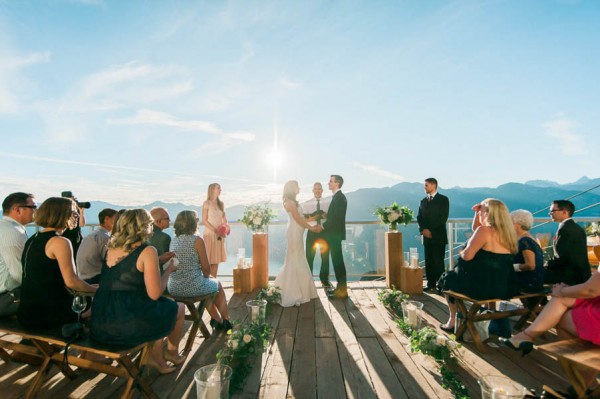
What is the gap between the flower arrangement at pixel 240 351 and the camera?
2.58m

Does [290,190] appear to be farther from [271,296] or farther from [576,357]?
[576,357]

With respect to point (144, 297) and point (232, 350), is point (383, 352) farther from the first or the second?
point (144, 297)

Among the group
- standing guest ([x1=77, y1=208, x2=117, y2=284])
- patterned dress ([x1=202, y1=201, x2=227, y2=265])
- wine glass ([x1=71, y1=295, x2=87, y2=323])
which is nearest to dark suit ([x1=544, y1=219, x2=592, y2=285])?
patterned dress ([x1=202, y1=201, x2=227, y2=265])

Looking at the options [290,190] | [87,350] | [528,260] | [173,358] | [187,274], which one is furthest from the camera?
[290,190]

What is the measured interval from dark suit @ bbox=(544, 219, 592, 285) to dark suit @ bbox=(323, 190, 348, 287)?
8.84ft

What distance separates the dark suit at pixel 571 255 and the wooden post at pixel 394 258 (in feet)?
7.58

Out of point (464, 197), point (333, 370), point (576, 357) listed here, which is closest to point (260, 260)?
point (333, 370)

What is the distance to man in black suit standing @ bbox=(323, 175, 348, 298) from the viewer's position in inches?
204

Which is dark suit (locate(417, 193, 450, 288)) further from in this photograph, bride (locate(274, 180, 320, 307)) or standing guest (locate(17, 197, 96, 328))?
standing guest (locate(17, 197, 96, 328))

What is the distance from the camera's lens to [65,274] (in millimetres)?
2367

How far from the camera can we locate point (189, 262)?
A: 10.9 ft

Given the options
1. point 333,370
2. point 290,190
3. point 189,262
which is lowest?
point 333,370

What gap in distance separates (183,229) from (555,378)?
3505 millimetres

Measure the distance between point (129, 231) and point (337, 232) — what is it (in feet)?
11.4
